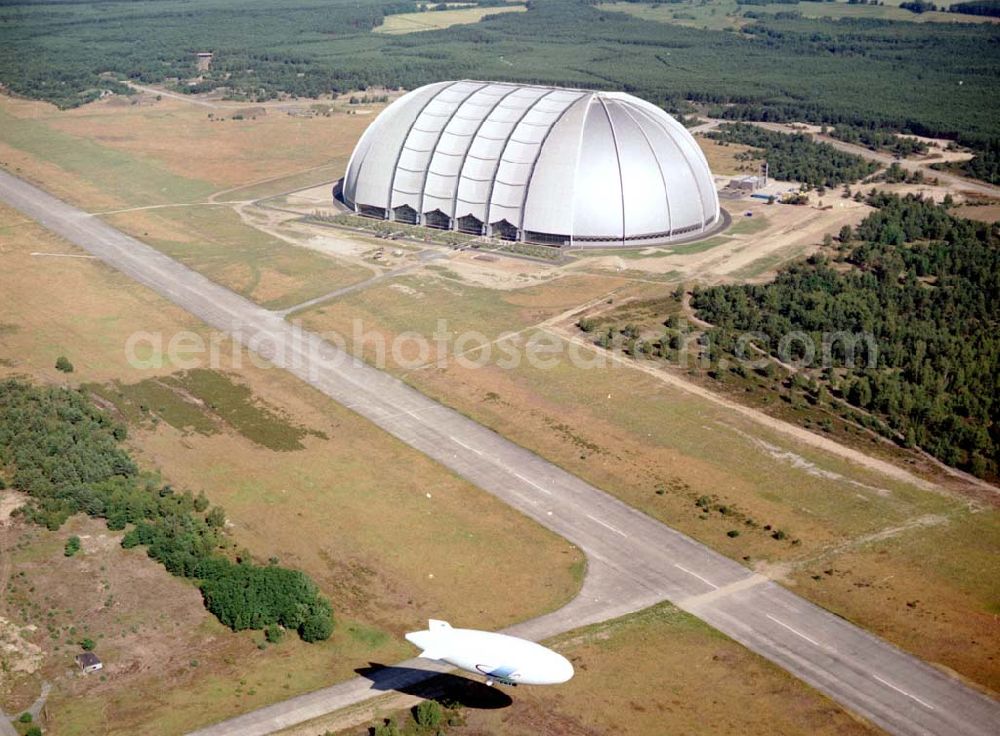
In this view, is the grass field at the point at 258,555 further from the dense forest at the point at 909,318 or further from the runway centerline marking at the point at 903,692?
the dense forest at the point at 909,318

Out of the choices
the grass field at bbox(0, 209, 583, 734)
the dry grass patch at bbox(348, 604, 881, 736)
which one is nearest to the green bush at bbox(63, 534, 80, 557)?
the grass field at bbox(0, 209, 583, 734)

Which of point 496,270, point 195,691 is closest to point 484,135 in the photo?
point 496,270

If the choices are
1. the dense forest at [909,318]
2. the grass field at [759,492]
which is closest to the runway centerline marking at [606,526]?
the grass field at [759,492]

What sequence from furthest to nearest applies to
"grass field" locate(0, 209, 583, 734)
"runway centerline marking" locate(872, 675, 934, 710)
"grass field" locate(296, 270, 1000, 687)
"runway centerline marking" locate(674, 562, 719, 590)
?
"runway centerline marking" locate(674, 562, 719, 590) < "grass field" locate(296, 270, 1000, 687) < "grass field" locate(0, 209, 583, 734) < "runway centerline marking" locate(872, 675, 934, 710)

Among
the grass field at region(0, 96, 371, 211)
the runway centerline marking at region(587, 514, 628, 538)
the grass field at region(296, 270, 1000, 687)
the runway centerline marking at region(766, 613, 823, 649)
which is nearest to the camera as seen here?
the runway centerline marking at region(766, 613, 823, 649)

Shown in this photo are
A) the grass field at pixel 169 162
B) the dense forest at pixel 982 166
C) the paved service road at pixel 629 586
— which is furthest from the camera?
the dense forest at pixel 982 166

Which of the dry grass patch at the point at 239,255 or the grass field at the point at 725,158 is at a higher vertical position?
the grass field at the point at 725,158

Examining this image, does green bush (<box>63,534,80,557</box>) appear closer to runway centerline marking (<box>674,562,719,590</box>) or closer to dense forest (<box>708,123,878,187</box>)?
runway centerline marking (<box>674,562,719,590</box>)
